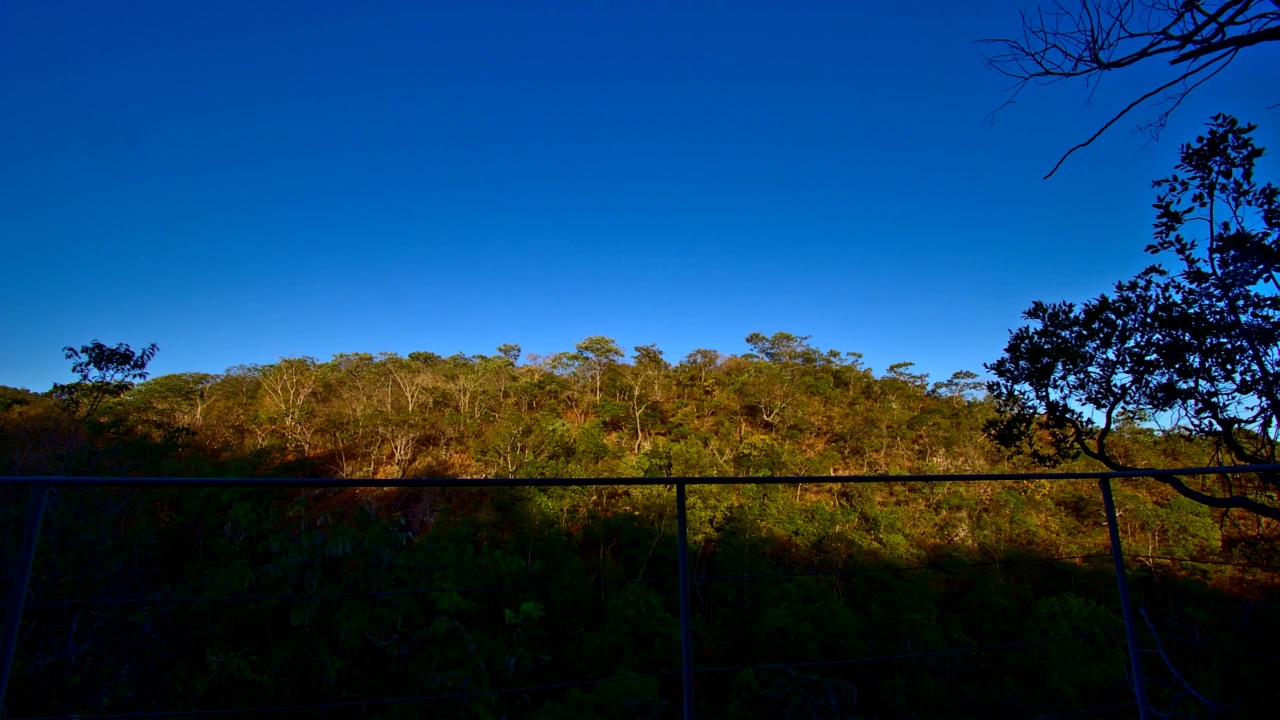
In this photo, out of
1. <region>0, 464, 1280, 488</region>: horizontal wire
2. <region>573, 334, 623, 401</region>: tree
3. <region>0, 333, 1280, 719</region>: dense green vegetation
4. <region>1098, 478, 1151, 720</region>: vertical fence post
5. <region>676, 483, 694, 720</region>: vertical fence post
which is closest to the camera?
<region>0, 464, 1280, 488</region>: horizontal wire

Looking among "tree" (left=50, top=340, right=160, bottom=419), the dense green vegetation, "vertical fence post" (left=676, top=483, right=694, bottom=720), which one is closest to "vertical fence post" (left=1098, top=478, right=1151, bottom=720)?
"vertical fence post" (left=676, top=483, right=694, bottom=720)

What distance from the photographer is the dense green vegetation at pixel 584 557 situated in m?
6.32

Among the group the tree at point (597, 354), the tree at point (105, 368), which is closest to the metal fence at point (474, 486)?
the tree at point (105, 368)

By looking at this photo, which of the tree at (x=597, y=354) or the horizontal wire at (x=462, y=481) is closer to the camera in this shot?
the horizontal wire at (x=462, y=481)

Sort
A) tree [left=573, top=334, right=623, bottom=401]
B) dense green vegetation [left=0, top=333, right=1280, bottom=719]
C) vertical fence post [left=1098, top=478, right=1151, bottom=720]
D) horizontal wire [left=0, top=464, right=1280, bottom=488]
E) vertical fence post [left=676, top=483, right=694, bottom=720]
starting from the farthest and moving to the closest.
→ 1. tree [left=573, top=334, right=623, bottom=401]
2. dense green vegetation [left=0, top=333, right=1280, bottom=719]
3. vertical fence post [left=1098, top=478, right=1151, bottom=720]
4. vertical fence post [left=676, top=483, right=694, bottom=720]
5. horizontal wire [left=0, top=464, right=1280, bottom=488]

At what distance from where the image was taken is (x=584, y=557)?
17422 millimetres

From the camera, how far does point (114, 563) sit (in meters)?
8.25

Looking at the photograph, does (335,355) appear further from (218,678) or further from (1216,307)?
(1216,307)

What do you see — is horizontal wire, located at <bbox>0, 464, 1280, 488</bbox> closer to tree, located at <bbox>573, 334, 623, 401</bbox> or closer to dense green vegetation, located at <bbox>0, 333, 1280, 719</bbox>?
dense green vegetation, located at <bbox>0, 333, 1280, 719</bbox>

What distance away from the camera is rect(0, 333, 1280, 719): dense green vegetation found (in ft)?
20.7

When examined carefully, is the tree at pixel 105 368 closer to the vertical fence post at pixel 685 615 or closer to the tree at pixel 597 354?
the vertical fence post at pixel 685 615

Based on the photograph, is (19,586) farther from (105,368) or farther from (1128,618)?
(105,368)

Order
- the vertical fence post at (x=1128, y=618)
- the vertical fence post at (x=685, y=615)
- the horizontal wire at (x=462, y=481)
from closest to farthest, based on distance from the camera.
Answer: the horizontal wire at (x=462, y=481)
the vertical fence post at (x=685, y=615)
the vertical fence post at (x=1128, y=618)

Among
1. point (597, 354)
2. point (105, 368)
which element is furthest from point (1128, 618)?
point (597, 354)
